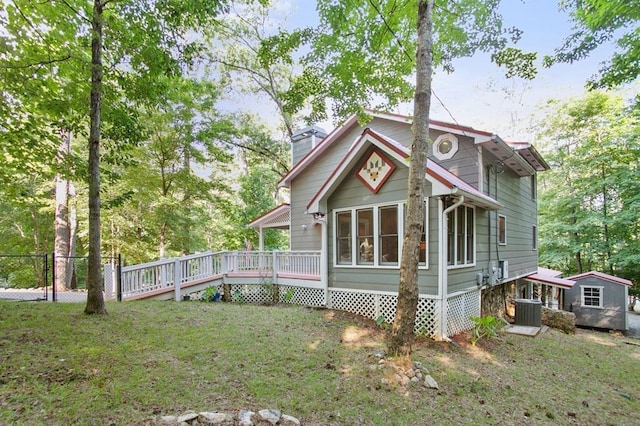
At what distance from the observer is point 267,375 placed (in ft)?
14.0

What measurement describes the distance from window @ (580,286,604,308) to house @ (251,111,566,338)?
617 centimetres

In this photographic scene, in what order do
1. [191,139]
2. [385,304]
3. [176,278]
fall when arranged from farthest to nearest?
[191,139]
[176,278]
[385,304]

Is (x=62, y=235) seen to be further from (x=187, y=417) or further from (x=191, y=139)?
(x=187, y=417)

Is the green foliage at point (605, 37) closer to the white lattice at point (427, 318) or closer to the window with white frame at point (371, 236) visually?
the window with white frame at point (371, 236)

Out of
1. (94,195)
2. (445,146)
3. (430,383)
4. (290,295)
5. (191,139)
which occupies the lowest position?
(290,295)

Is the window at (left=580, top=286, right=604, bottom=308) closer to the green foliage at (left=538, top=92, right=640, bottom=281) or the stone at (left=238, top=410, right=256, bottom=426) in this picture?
the green foliage at (left=538, top=92, right=640, bottom=281)

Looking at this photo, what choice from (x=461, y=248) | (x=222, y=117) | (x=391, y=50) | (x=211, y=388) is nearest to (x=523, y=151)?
(x=461, y=248)

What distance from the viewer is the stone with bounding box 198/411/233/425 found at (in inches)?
118

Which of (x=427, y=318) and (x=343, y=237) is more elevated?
(x=343, y=237)

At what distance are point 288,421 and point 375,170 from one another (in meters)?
5.91

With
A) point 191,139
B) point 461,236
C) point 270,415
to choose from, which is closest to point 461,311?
point 461,236

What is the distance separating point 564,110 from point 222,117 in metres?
22.0

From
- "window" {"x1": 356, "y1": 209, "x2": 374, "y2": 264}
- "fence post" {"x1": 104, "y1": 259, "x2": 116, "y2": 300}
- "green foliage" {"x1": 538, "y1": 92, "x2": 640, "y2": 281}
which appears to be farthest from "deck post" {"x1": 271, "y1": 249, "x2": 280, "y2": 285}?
"green foliage" {"x1": 538, "y1": 92, "x2": 640, "y2": 281}

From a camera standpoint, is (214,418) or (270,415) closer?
(214,418)
